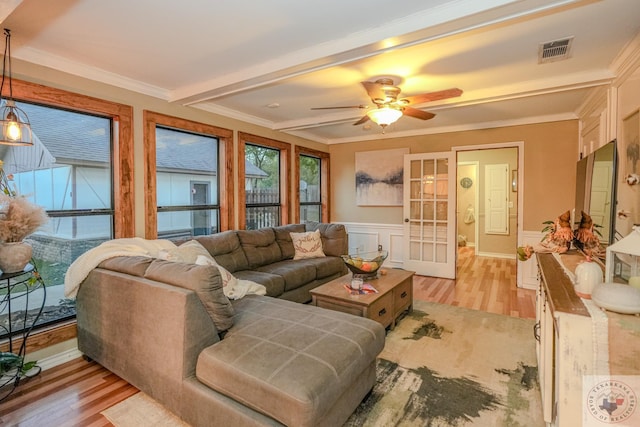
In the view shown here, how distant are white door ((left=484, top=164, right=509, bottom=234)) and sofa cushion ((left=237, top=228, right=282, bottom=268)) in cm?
526

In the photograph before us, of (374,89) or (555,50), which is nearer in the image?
(555,50)

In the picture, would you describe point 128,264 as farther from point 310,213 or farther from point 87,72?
point 310,213

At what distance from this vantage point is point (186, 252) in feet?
9.48

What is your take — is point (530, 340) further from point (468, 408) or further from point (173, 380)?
point (173, 380)

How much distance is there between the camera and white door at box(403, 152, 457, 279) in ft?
16.8

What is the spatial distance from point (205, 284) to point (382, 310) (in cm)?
170

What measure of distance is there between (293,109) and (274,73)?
4.86 ft

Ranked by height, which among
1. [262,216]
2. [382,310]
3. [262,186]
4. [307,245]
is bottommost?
[382,310]

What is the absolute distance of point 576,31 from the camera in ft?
7.33

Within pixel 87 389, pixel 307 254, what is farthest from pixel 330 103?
pixel 87 389

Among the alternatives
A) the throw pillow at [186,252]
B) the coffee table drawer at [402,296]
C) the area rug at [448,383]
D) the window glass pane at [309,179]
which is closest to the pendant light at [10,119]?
the throw pillow at [186,252]

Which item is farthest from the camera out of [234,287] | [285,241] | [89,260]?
[285,241]

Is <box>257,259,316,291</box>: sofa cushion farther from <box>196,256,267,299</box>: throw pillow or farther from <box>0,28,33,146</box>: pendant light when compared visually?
<box>0,28,33,146</box>: pendant light

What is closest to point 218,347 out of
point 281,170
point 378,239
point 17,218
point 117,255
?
point 117,255
